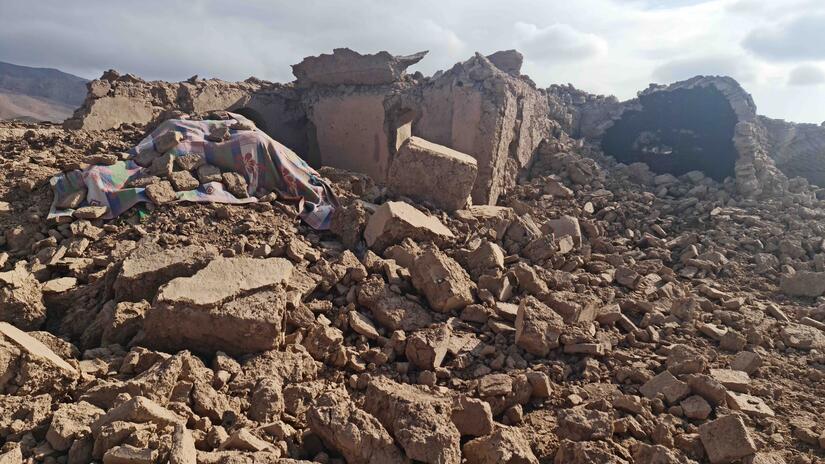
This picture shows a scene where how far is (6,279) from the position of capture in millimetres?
3133

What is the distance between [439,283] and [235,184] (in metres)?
2.31

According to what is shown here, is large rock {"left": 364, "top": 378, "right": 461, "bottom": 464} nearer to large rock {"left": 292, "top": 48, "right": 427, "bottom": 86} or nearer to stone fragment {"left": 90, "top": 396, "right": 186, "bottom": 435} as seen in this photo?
stone fragment {"left": 90, "top": 396, "right": 186, "bottom": 435}

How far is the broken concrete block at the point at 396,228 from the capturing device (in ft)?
14.4

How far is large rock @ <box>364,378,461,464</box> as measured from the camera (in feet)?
7.09

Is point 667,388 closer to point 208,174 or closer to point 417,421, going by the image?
point 417,421

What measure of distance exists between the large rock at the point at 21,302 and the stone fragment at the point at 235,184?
6.06ft

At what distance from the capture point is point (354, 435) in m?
2.18

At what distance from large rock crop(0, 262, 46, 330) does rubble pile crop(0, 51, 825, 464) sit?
13mm

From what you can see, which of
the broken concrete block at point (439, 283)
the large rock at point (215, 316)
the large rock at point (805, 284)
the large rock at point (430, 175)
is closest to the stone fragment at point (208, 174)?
the large rock at point (430, 175)

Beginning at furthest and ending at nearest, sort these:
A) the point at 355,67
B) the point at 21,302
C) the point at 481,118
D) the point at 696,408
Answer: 1. the point at 355,67
2. the point at 481,118
3. the point at 21,302
4. the point at 696,408

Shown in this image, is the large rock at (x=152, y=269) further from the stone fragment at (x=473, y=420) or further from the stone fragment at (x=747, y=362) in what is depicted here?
the stone fragment at (x=747, y=362)

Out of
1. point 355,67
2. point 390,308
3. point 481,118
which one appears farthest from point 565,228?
point 355,67

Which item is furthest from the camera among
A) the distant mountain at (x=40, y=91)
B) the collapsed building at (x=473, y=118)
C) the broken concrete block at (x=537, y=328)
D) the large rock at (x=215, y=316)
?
the distant mountain at (x=40, y=91)

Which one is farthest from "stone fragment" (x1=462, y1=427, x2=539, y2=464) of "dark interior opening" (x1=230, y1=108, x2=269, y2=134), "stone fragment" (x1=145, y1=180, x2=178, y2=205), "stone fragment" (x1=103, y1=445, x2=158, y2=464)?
"dark interior opening" (x1=230, y1=108, x2=269, y2=134)
